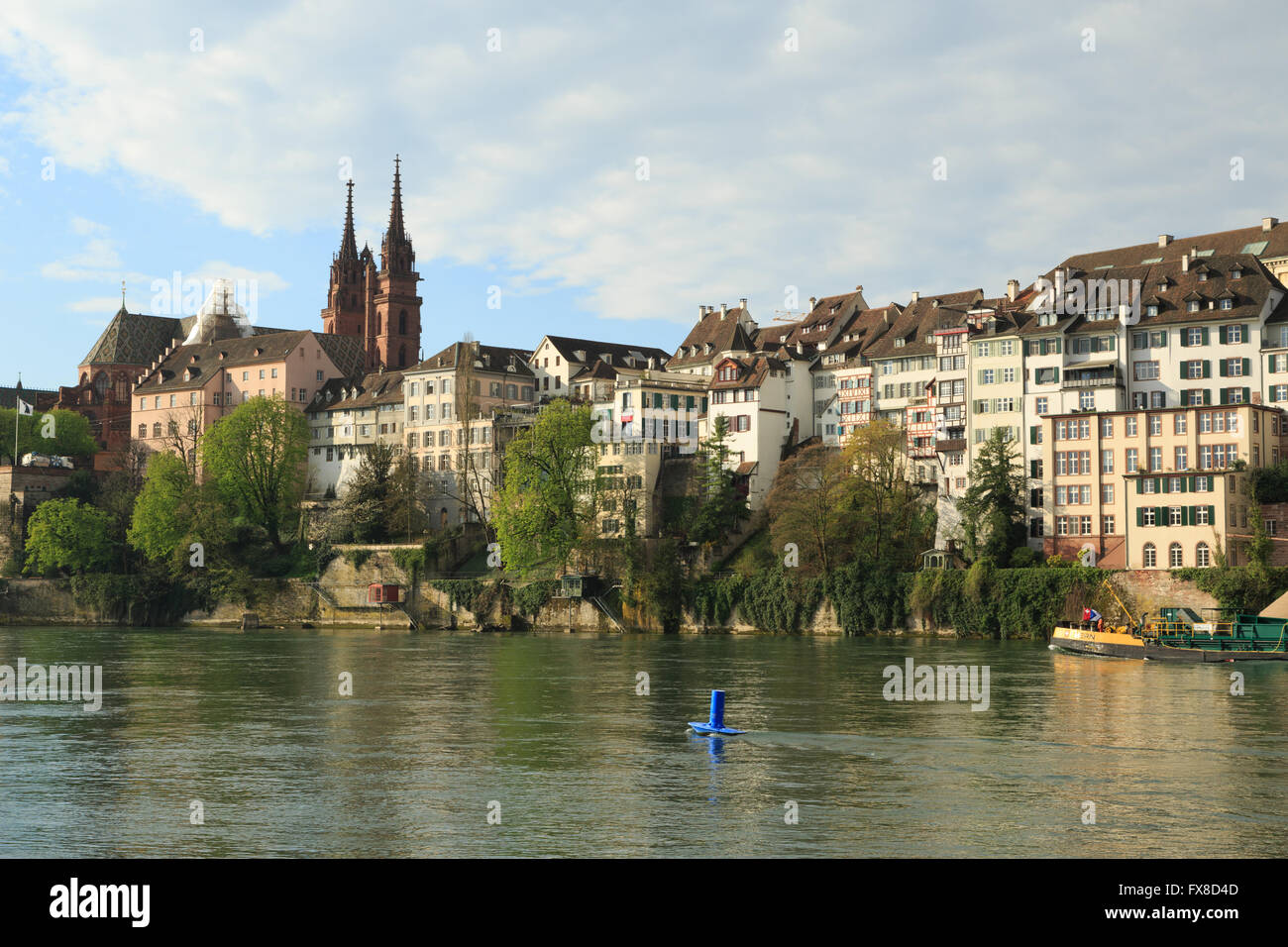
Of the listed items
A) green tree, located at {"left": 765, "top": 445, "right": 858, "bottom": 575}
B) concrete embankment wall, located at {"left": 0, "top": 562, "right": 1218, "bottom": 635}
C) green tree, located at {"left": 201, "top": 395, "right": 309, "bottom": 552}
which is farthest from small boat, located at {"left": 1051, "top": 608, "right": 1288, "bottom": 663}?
green tree, located at {"left": 201, "top": 395, "right": 309, "bottom": 552}

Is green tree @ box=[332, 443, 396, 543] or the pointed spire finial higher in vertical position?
the pointed spire finial

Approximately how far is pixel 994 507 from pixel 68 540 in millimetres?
75656

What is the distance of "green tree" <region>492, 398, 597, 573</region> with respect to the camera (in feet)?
331

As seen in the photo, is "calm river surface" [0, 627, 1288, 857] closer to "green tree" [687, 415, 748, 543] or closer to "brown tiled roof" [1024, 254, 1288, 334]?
"brown tiled roof" [1024, 254, 1288, 334]

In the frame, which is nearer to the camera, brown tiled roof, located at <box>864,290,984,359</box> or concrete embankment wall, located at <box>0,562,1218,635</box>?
concrete embankment wall, located at <box>0,562,1218,635</box>

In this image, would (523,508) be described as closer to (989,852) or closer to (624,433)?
(624,433)

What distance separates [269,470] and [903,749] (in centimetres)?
9724

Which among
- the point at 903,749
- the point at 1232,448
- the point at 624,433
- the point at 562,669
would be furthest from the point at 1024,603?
the point at 903,749

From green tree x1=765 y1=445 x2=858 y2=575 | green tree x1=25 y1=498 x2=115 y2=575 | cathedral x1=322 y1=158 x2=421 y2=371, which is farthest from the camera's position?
cathedral x1=322 y1=158 x2=421 y2=371

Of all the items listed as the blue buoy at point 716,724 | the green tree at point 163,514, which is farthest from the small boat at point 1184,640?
the green tree at point 163,514

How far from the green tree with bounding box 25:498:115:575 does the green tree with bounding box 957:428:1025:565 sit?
7214 centimetres

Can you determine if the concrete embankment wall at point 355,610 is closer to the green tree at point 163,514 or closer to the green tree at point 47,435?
the green tree at point 163,514

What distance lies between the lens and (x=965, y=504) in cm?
8794

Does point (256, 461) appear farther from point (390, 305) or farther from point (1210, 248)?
point (1210, 248)
